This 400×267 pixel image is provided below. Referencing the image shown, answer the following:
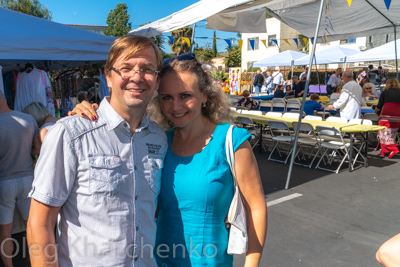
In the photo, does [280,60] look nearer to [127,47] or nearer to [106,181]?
[127,47]

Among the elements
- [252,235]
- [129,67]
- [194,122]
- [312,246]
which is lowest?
[312,246]

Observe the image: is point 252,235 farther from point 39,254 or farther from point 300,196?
point 300,196

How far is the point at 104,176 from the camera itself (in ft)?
4.43

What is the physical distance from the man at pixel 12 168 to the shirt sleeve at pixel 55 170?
249cm

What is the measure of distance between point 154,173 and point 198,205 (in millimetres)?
256

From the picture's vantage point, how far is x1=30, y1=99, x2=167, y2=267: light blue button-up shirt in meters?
1.29

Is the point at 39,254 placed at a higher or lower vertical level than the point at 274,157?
higher

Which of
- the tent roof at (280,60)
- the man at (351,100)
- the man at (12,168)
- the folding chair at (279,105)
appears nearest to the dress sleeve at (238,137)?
the man at (12,168)

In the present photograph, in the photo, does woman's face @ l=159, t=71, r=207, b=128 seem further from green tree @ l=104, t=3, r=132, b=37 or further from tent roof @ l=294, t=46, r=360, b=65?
green tree @ l=104, t=3, r=132, b=37

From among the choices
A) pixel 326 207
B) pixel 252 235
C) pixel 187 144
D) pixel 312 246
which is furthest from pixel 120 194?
pixel 326 207

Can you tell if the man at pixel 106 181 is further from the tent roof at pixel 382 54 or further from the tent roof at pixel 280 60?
the tent roof at pixel 280 60

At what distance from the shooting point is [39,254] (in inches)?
50.7

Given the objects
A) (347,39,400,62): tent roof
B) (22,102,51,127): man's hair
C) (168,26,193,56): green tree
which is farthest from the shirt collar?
(347,39,400,62): tent roof

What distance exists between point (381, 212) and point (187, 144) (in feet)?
13.7
